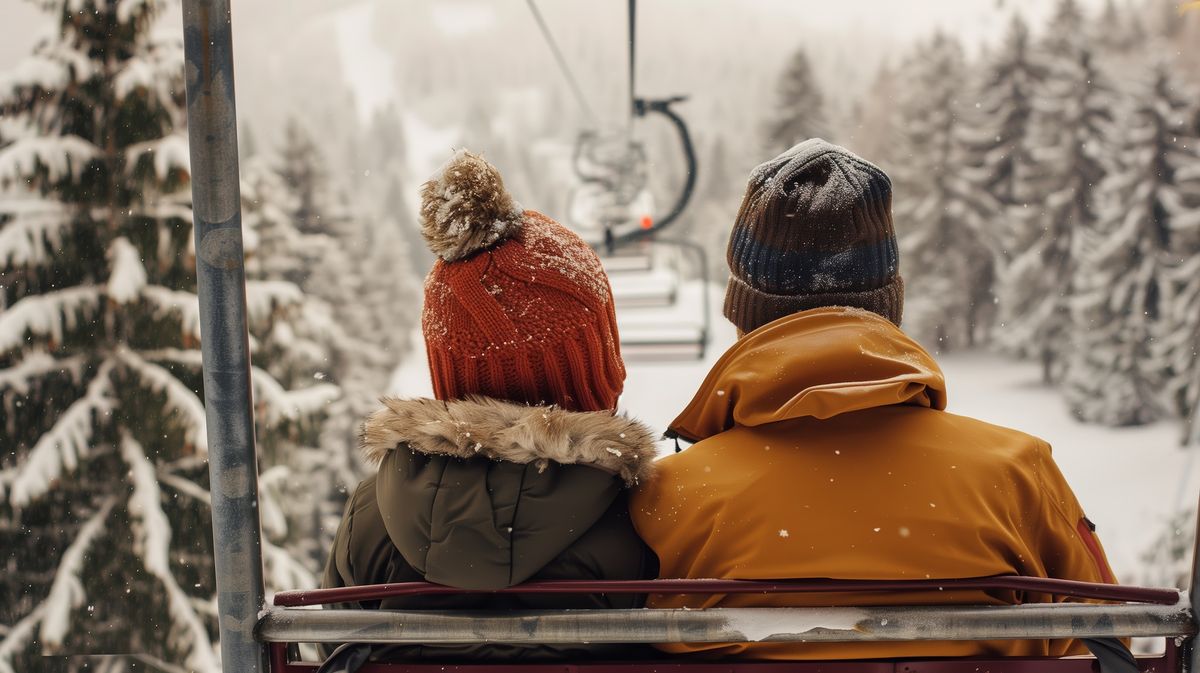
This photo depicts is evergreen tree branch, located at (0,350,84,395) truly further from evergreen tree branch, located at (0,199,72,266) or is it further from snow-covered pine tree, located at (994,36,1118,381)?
snow-covered pine tree, located at (994,36,1118,381)

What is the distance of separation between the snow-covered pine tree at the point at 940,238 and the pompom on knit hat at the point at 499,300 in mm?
30122

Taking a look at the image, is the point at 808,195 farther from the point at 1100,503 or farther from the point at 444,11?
the point at 444,11

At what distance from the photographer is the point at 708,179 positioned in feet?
130

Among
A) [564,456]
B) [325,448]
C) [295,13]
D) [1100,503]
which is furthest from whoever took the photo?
[295,13]

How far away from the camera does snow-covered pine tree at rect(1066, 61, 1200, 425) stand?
24.5 m

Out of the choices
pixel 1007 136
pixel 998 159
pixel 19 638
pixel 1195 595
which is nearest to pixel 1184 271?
pixel 998 159

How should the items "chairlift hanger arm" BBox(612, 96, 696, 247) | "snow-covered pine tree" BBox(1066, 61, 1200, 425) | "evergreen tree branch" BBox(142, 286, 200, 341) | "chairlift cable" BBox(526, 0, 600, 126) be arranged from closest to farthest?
"chairlift hanger arm" BBox(612, 96, 696, 247), "chairlift cable" BBox(526, 0, 600, 126), "evergreen tree branch" BBox(142, 286, 200, 341), "snow-covered pine tree" BBox(1066, 61, 1200, 425)

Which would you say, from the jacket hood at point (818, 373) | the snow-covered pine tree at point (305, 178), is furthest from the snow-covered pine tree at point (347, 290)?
the jacket hood at point (818, 373)

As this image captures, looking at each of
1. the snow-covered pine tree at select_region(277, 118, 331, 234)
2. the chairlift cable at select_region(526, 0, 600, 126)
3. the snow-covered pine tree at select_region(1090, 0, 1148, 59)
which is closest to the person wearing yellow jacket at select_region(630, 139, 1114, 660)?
the chairlift cable at select_region(526, 0, 600, 126)

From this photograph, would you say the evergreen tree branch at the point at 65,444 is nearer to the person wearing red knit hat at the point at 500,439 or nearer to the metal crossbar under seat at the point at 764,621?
the person wearing red knit hat at the point at 500,439

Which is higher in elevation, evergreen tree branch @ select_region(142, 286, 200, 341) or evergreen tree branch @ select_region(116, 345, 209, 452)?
evergreen tree branch @ select_region(142, 286, 200, 341)

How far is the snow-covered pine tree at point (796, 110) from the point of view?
3128 cm

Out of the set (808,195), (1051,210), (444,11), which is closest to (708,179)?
(1051,210)

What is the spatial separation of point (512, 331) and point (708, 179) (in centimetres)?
3937
